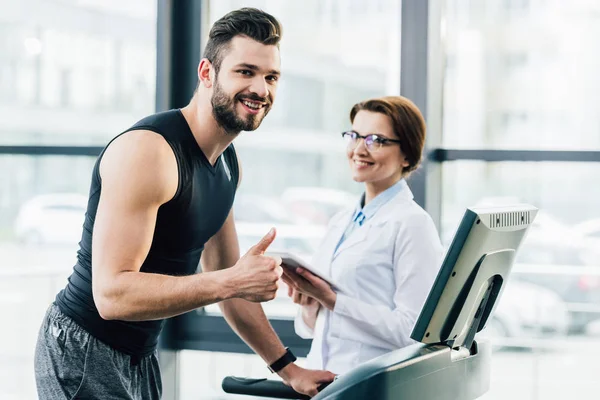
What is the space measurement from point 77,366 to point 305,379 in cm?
51

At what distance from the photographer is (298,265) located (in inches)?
81.2

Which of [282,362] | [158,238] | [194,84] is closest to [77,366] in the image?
[158,238]

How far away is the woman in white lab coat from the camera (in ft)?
7.22

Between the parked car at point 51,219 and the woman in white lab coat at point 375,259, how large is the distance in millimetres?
1394

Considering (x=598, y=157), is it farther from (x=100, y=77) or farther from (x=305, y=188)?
(x=100, y=77)

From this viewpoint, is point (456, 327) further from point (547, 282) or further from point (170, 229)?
point (547, 282)

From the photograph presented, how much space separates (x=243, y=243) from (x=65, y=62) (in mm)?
1049

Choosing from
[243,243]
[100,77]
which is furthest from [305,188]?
[100,77]

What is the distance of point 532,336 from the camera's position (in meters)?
2.97

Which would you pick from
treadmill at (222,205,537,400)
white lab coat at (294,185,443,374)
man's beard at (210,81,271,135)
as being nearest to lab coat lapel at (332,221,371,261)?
white lab coat at (294,185,443,374)

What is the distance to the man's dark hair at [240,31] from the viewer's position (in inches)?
73.5

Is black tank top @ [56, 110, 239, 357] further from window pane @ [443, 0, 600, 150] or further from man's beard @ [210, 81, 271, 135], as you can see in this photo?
window pane @ [443, 0, 600, 150]

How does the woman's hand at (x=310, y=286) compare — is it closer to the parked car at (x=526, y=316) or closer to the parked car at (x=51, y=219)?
the parked car at (x=526, y=316)

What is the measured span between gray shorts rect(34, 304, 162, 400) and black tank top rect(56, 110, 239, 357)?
2 centimetres
